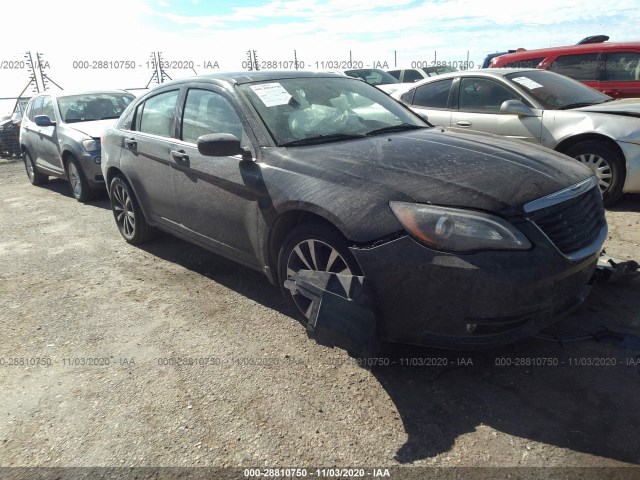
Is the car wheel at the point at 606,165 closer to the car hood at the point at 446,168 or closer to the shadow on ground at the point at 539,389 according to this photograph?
the shadow on ground at the point at 539,389

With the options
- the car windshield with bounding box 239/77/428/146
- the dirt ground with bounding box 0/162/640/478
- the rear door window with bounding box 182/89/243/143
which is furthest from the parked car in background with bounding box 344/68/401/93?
the dirt ground with bounding box 0/162/640/478

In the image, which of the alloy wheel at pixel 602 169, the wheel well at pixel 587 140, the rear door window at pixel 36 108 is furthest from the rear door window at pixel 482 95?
the rear door window at pixel 36 108

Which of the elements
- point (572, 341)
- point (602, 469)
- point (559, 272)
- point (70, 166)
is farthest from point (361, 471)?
A: point (70, 166)

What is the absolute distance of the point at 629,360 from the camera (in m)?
2.80

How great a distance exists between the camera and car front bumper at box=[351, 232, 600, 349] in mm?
2400

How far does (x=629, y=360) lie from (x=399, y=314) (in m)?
1.34

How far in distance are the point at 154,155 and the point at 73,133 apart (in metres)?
3.97

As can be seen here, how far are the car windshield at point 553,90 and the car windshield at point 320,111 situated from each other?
2.75m

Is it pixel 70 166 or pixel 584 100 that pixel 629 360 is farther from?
pixel 70 166

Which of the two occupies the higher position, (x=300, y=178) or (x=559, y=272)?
(x=300, y=178)

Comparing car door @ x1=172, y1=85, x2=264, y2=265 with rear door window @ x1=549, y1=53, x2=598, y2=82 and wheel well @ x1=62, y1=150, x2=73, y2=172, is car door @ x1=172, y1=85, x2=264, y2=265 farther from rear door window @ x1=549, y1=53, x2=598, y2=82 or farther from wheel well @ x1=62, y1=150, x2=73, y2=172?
rear door window @ x1=549, y1=53, x2=598, y2=82

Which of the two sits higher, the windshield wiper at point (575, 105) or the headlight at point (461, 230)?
the windshield wiper at point (575, 105)

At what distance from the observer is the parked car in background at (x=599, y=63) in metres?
7.73

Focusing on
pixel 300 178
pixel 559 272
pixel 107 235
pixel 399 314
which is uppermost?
pixel 300 178
